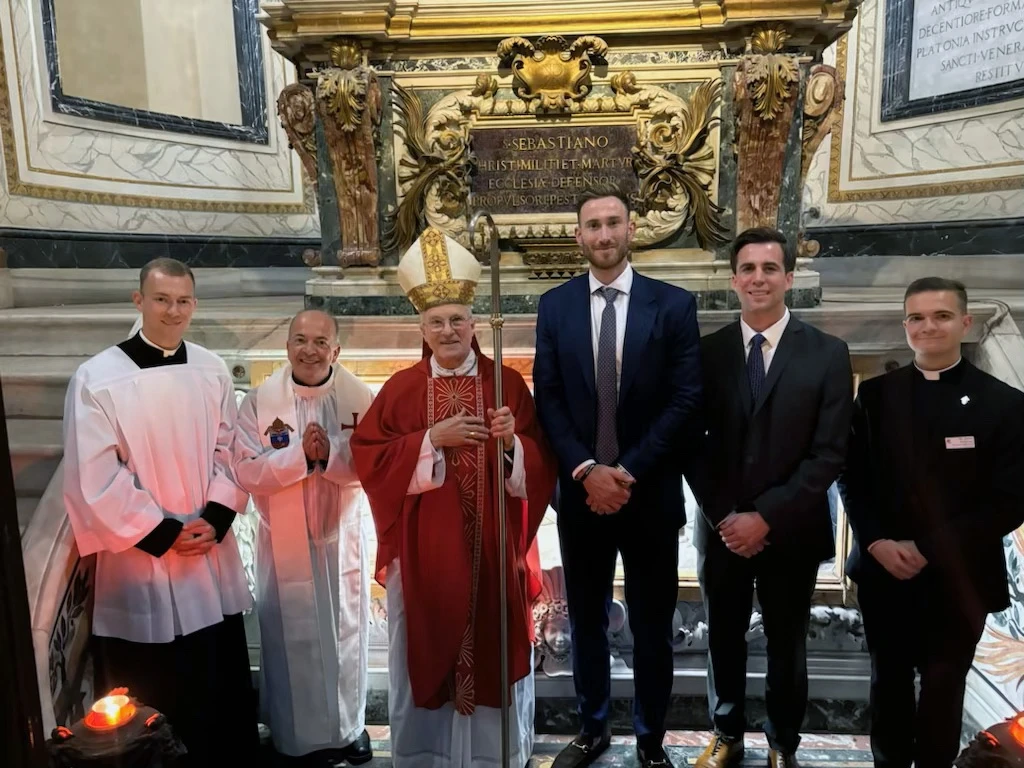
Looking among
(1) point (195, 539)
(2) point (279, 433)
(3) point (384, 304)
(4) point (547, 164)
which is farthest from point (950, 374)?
(3) point (384, 304)

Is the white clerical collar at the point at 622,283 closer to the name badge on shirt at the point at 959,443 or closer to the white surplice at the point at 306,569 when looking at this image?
the white surplice at the point at 306,569

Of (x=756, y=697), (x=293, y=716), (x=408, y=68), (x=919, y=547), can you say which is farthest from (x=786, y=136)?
(x=293, y=716)

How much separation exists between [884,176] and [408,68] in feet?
15.3

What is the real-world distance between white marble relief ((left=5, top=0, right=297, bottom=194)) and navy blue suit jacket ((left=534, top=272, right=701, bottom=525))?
16.5ft

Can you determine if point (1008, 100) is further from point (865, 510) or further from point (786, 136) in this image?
point (865, 510)

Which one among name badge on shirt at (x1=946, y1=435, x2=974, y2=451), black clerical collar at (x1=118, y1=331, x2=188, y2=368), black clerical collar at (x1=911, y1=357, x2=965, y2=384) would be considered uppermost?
black clerical collar at (x1=118, y1=331, x2=188, y2=368)

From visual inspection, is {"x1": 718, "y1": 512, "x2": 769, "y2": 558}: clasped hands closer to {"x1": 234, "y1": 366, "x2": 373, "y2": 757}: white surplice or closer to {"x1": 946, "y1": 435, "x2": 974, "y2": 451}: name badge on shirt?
{"x1": 946, "y1": 435, "x2": 974, "y2": 451}: name badge on shirt

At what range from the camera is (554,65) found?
13.3 ft

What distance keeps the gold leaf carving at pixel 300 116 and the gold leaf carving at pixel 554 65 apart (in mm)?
1100

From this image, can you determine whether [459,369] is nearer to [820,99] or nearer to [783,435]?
[783,435]

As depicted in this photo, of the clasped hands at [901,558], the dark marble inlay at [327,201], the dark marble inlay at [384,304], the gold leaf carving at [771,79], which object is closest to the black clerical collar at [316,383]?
the dark marble inlay at [384,304]

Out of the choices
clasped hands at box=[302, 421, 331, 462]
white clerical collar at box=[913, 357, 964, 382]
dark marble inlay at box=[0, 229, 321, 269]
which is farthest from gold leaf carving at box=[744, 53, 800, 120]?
dark marble inlay at box=[0, 229, 321, 269]

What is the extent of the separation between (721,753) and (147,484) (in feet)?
7.63

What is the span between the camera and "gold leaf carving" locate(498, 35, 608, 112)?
4.04 meters
